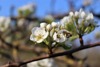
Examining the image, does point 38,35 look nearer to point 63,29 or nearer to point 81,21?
point 63,29

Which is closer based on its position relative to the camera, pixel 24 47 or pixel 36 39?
pixel 36 39

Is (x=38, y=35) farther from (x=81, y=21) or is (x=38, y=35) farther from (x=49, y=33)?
(x=81, y=21)

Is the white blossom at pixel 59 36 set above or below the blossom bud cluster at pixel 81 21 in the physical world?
below

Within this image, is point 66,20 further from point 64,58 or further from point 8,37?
point 8,37

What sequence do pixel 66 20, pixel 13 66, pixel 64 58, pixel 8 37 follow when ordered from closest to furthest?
pixel 13 66 < pixel 66 20 < pixel 64 58 < pixel 8 37

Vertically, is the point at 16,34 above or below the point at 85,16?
below

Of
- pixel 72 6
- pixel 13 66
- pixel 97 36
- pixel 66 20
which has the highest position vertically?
pixel 66 20

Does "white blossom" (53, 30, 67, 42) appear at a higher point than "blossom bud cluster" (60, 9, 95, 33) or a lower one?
lower

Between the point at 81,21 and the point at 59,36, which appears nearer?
the point at 59,36

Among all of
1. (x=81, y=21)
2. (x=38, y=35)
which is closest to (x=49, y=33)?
(x=38, y=35)

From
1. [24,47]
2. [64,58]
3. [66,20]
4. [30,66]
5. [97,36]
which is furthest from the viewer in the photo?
[97,36]

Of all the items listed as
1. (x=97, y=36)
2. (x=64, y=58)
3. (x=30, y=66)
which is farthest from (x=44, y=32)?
(x=97, y=36)
